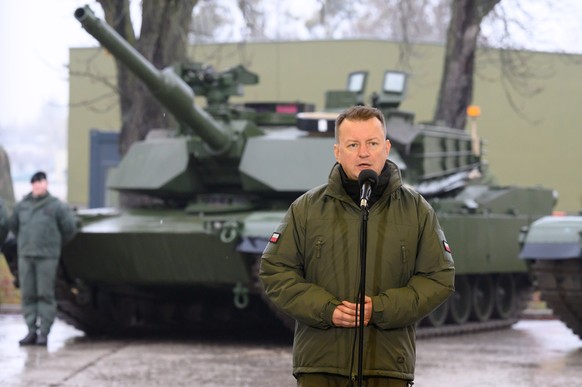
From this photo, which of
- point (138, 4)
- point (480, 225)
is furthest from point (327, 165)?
point (138, 4)

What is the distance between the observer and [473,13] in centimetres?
2269

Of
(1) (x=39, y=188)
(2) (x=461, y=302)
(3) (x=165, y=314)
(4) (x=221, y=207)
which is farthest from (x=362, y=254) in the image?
(2) (x=461, y=302)

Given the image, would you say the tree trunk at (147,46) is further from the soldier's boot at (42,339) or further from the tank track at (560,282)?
the tank track at (560,282)

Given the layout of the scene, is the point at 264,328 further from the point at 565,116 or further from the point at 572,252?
the point at 565,116

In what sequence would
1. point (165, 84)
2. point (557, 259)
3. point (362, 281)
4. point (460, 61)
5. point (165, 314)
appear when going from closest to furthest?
point (362, 281) → point (165, 84) → point (557, 259) → point (165, 314) → point (460, 61)

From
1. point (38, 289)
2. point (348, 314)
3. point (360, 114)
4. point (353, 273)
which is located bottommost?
point (38, 289)

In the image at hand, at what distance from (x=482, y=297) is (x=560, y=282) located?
3993mm

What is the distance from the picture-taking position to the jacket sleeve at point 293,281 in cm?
545

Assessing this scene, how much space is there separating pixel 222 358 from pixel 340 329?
775 cm

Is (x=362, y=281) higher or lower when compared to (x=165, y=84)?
lower

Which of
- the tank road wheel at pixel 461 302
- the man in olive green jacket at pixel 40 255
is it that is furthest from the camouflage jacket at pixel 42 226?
the tank road wheel at pixel 461 302

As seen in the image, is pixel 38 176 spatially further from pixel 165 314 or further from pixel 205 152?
pixel 165 314

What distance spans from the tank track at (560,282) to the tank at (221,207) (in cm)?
153

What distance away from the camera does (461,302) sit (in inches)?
688
